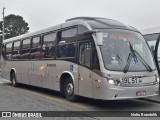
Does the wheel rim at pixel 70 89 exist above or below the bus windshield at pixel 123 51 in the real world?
below

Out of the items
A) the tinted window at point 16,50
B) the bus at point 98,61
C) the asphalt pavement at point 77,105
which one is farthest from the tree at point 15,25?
the asphalt pavement at point 77,105

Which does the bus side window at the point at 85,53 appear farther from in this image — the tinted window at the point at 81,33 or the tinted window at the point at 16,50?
the tinted window at the point at 16,50

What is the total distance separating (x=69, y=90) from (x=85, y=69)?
1552 mm

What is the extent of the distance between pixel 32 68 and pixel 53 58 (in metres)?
2.68

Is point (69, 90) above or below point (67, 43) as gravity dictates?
below

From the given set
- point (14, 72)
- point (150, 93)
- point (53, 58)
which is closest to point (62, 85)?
point (53, 58)

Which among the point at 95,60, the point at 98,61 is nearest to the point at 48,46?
the point at 95,60

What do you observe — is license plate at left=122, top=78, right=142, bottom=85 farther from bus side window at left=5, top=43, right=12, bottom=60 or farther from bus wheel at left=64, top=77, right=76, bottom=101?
bus side window at left=5, top=43, right=12, bottom=60

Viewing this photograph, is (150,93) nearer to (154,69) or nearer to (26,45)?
(154,69)

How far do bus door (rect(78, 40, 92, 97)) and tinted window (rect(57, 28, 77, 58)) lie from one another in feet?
1.85

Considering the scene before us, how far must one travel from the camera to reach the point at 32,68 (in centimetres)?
1584

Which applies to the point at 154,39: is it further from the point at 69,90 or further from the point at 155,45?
the point at 69,90

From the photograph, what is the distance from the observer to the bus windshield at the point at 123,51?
10242 millimetres

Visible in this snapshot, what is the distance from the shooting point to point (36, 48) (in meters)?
15.5
